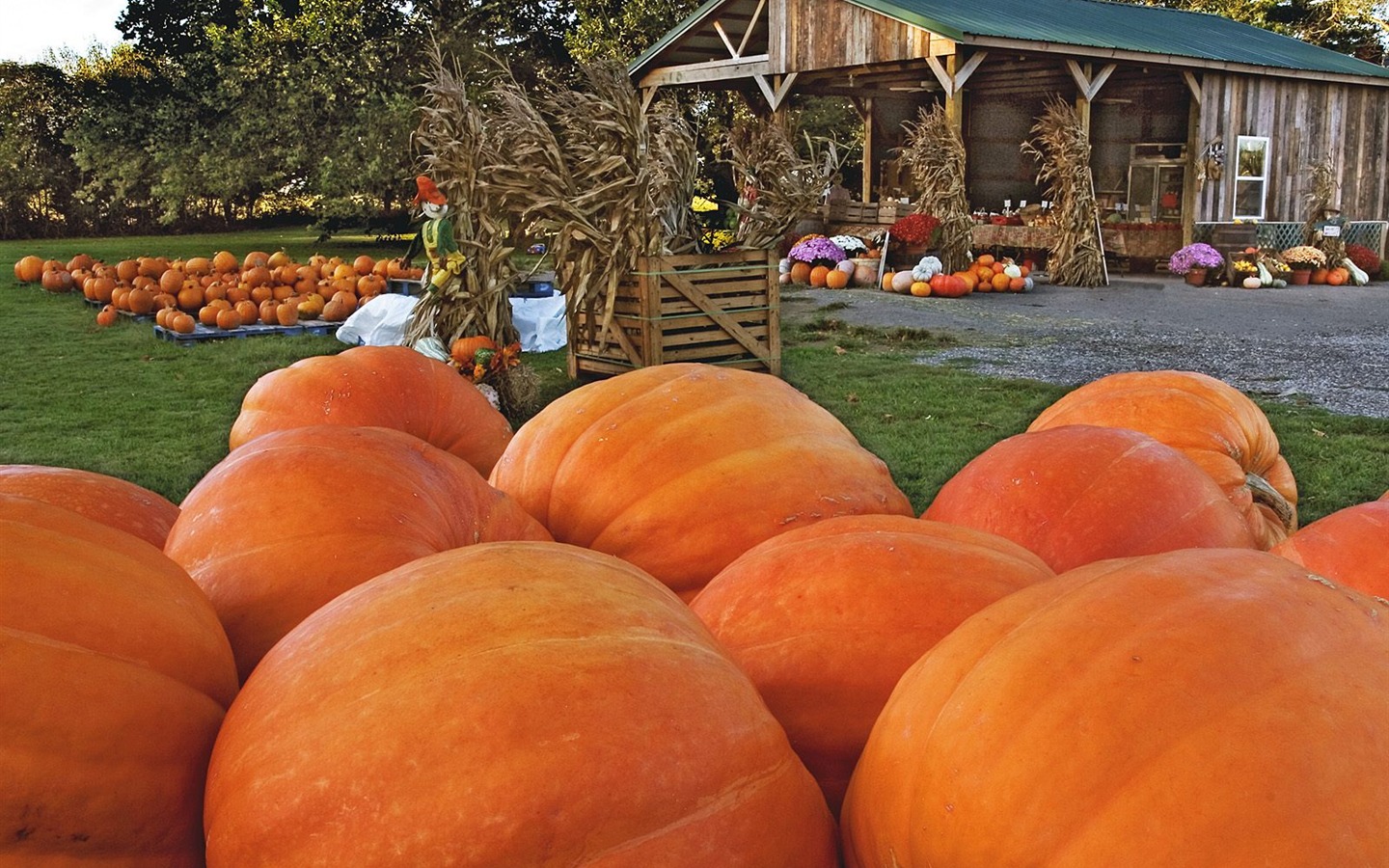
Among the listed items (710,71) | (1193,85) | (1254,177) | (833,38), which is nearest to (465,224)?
(833,38)

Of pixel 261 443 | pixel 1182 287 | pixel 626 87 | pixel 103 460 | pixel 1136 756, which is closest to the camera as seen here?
pixel 1136 756

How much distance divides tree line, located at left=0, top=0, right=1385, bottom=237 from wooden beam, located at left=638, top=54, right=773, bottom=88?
3051mm

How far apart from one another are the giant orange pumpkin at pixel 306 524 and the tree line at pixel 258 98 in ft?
65.6

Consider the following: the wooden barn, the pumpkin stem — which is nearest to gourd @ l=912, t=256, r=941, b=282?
the wooden barn

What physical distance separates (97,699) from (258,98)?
86.1ft

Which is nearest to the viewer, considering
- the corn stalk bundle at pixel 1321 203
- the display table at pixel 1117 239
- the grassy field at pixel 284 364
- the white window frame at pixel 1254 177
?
the grassy field at pixel 284 364

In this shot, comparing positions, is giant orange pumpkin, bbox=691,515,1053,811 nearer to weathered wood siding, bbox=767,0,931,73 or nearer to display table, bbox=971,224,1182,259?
weathered wood siding, bbox=767,0,931,73

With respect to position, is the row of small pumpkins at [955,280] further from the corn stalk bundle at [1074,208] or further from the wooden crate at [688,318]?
the wooden crate at [688,318]

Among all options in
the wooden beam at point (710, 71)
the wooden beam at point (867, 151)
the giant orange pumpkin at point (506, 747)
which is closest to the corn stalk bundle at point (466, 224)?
the giant orange pumpkin at point (506, 747)

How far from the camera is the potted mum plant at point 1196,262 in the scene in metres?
17.4

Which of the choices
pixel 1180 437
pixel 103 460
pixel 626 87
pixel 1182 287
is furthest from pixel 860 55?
pixel 1180 437

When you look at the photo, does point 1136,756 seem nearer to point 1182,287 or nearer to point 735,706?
point 735,706

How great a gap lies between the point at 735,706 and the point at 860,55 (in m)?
19.5

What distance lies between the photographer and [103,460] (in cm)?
628
